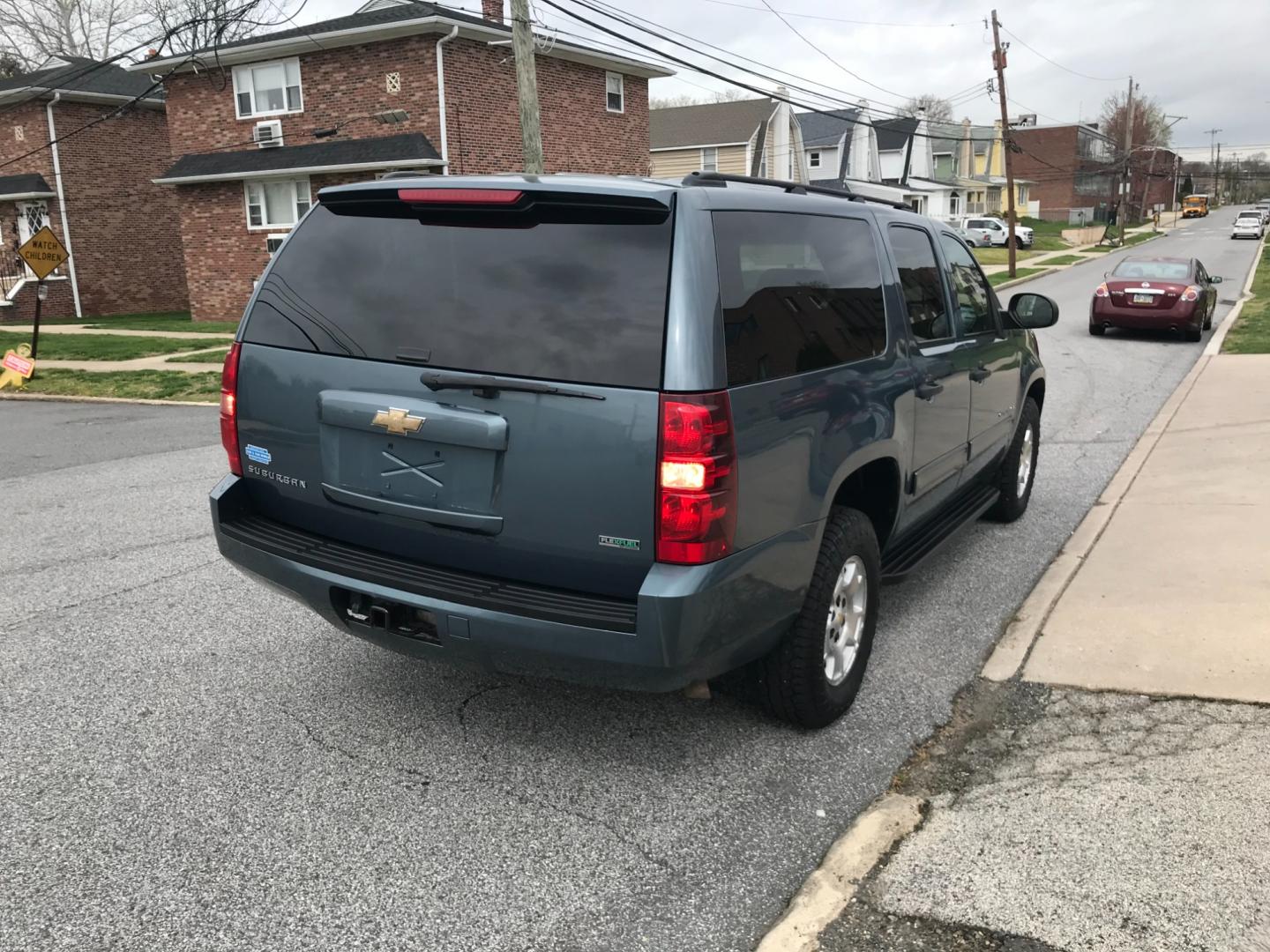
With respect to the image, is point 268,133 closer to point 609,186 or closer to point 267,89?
point 267,89

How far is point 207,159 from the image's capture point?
2772 centimetres

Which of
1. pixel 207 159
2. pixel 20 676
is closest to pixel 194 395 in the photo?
pixel 20 676

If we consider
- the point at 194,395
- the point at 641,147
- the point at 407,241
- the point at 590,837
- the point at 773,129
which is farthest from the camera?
the point at 773,129

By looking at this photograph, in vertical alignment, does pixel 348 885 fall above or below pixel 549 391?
below

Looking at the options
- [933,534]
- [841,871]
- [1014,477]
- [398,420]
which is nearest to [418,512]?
[398,420]

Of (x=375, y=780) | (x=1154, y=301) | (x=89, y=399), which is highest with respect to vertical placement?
(x=1154, y=301)

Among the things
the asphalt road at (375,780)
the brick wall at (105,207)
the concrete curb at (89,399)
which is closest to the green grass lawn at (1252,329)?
the asphalt road at (375,780)

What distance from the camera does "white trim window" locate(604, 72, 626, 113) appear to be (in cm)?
2834

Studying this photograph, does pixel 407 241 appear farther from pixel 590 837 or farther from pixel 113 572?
pixel 113 572

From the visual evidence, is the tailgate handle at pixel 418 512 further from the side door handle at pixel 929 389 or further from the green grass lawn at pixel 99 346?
the green grass lawn at pixel 99 346

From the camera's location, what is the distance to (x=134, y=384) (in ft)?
51.5

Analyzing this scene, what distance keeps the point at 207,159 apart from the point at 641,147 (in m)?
12.0

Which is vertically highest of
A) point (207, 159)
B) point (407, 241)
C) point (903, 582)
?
point (207, 159)

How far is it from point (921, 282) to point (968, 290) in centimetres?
86
